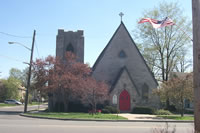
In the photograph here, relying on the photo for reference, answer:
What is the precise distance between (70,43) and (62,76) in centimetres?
1129

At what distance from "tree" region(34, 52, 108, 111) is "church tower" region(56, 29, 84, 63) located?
595cm

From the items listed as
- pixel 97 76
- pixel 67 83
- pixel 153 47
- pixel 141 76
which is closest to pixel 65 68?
pixel 67 83

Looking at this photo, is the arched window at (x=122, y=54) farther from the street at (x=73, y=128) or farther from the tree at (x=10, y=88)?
the tree at (x=10, y=88)

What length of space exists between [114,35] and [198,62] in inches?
1086

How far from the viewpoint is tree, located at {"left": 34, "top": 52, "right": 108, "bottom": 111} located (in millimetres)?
25609

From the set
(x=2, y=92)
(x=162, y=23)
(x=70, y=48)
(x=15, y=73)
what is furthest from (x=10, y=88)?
(x=162, y=23)

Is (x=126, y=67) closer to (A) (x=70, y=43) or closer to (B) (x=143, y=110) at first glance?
(B) (x=143, y=110)

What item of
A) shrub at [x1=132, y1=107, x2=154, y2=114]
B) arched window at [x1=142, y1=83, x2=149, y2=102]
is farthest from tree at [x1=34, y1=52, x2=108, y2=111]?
arched window at [x1=142, y1=83, x2=149, y2=102]

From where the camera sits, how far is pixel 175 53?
36.8m

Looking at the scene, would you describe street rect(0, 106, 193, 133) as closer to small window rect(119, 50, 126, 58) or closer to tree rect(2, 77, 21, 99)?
small window rect(119, 50, 126, 58)

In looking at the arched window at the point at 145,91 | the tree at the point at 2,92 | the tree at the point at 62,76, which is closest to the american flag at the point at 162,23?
the tree at the point at 62,76

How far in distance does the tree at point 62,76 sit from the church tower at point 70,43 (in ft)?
19.5

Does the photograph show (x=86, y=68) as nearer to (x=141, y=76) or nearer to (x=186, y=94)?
(x=141, y=76)

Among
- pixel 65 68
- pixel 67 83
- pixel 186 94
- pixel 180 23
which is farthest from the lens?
pixel 180 23
